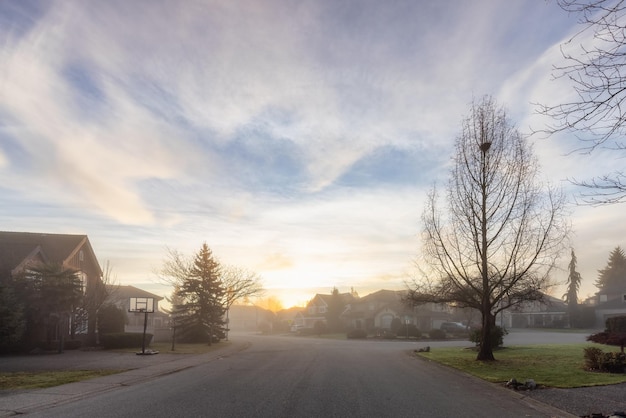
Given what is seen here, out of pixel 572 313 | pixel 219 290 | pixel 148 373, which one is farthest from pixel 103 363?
pixel 572 313

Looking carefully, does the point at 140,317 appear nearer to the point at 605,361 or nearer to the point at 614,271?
the point at 605,361

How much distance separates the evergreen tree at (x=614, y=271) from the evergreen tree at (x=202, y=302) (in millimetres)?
87392

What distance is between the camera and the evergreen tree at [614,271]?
100m

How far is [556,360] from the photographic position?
820 inches

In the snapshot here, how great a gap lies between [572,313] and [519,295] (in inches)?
2547

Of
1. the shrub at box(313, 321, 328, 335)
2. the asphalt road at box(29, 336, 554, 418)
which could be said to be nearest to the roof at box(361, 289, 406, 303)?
the shrub at box(313, 321, 328, 335)

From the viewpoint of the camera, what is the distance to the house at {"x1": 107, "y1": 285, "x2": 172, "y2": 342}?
148 feet

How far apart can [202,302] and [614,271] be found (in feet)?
306

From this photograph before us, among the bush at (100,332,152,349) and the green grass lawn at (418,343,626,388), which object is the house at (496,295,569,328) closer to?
the green grass lawn at (418,343,626,388)

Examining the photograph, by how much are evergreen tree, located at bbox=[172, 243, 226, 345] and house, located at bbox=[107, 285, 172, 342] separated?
2.39 meters

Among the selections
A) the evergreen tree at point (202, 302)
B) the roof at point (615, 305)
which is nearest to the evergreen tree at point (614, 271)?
the roof at point (615, 305)

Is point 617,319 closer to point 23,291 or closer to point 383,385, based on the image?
point 383,385

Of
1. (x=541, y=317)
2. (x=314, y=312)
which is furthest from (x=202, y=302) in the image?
(x=541, y=317)

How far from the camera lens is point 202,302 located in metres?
43.8
